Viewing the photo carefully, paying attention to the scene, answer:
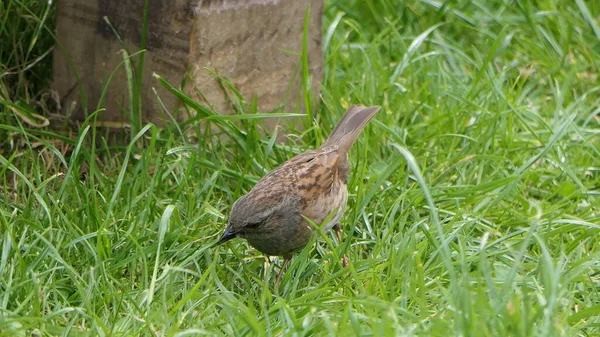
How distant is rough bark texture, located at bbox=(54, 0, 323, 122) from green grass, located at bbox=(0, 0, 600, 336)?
7.1 inches

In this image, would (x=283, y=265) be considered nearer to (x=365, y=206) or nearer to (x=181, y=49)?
(x=365, y=206)

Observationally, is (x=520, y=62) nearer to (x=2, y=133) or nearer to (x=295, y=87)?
(x=295, y=87)

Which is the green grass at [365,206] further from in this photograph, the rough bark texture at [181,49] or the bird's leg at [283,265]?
the rough bark texture at [181,49]

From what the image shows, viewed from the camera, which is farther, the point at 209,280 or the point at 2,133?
the point at 2,133

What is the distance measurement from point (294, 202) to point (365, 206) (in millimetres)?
463

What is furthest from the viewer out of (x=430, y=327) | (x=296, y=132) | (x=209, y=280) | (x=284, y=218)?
(x=296, y=132)

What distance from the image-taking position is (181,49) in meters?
5.02

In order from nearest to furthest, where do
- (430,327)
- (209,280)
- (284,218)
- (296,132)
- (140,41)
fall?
(430,327) < (209,280) < (284,218) < (140,41) < (296,132)

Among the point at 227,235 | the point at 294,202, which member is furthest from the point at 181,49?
the point at 227,235

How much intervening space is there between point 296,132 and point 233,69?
1.77 feet

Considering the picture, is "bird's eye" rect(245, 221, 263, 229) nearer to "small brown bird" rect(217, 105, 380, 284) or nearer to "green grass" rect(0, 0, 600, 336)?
"small brown bird" rect(217, 105, 380, 284)

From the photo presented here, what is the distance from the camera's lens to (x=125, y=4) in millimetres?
5102

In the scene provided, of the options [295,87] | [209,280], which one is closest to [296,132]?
[295,87]

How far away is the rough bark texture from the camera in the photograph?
5031 millimetres
